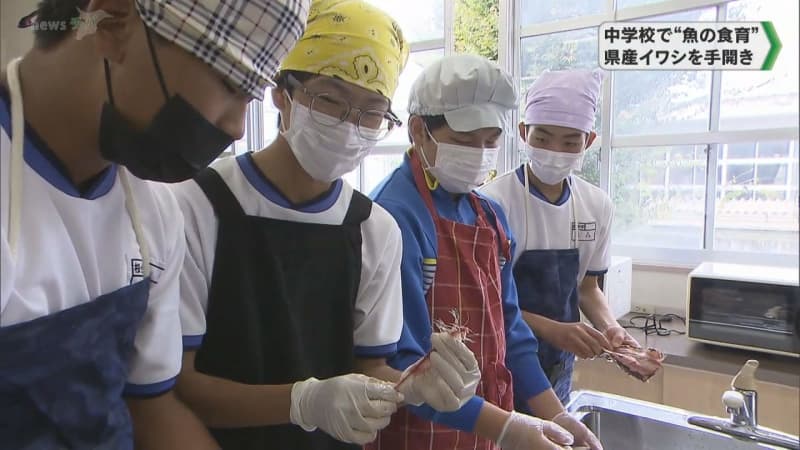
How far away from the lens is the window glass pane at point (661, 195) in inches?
31.6

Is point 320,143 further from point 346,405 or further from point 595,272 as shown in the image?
point 595,272

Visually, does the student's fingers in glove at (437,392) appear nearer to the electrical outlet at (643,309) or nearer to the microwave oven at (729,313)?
the microwave oven at (729,313)

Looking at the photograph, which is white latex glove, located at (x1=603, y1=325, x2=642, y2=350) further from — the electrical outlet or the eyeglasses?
the eyeglasses

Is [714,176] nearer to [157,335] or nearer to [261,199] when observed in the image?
[261,199]

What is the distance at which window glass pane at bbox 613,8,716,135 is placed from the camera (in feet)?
2.03

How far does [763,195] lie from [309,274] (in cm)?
68

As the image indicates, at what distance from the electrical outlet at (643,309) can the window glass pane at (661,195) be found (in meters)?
0.27

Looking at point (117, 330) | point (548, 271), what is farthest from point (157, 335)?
point (548, 271)

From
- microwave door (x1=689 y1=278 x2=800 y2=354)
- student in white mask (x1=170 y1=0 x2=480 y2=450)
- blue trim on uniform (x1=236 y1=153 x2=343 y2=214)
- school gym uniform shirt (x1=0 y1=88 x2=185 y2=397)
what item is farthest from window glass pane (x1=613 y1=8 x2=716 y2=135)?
school gym uniform shirt (x1=0 y1=88 x2=185 y2=397)

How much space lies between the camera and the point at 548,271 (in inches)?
58.0

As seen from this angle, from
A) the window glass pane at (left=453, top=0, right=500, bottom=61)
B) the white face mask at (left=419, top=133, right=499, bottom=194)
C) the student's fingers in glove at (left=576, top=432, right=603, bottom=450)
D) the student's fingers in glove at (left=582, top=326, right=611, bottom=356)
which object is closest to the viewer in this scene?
the student's fingers in glove at (left=576, top=432, right=603, bottom=450)

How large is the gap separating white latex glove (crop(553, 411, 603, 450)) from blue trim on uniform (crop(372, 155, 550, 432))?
0.18 meters

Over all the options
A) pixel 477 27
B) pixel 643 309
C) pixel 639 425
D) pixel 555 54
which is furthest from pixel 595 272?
pixel 477 27

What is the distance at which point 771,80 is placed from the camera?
13.6 inches
